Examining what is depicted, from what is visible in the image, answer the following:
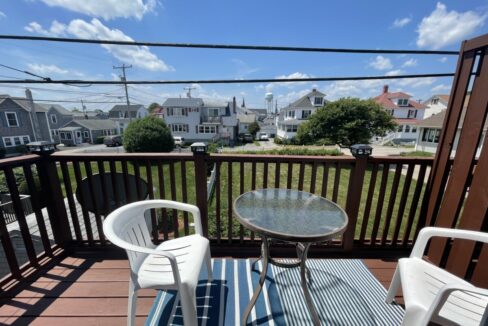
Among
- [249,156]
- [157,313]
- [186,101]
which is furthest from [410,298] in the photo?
[186,101]

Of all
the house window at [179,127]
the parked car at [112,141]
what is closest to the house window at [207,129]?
the house window at [179,127]

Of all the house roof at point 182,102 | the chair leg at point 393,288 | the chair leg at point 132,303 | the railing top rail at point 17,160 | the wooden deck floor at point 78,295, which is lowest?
the wooden deck floor at point 78,295

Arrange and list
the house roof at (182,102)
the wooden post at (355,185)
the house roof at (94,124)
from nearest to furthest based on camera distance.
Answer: the wooden post at (355,185)
the house roof at (182,102)
the house roof at (94,124)

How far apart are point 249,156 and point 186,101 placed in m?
23.5

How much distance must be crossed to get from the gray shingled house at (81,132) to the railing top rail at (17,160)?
29.8 meters

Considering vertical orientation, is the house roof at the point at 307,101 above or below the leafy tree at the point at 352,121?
above

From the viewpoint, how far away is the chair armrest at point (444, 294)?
2.84 feet

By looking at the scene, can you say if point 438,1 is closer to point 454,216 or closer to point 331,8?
point 331,8

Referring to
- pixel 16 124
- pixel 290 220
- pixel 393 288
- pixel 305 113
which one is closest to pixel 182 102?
pixel 16 124

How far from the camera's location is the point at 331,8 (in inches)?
115

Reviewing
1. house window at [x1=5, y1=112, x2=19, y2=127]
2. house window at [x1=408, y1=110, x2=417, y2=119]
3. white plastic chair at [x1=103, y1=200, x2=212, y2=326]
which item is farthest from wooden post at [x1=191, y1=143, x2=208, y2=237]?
house window at [x1=408, y1=110, x2=417, y2=119]

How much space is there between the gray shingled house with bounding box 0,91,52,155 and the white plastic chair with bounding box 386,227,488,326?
22.4 metres

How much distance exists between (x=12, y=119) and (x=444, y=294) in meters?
25.5

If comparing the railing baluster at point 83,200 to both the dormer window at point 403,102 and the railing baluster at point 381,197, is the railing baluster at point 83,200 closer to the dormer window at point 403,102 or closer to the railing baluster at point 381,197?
the railing baluster at point 381,197
